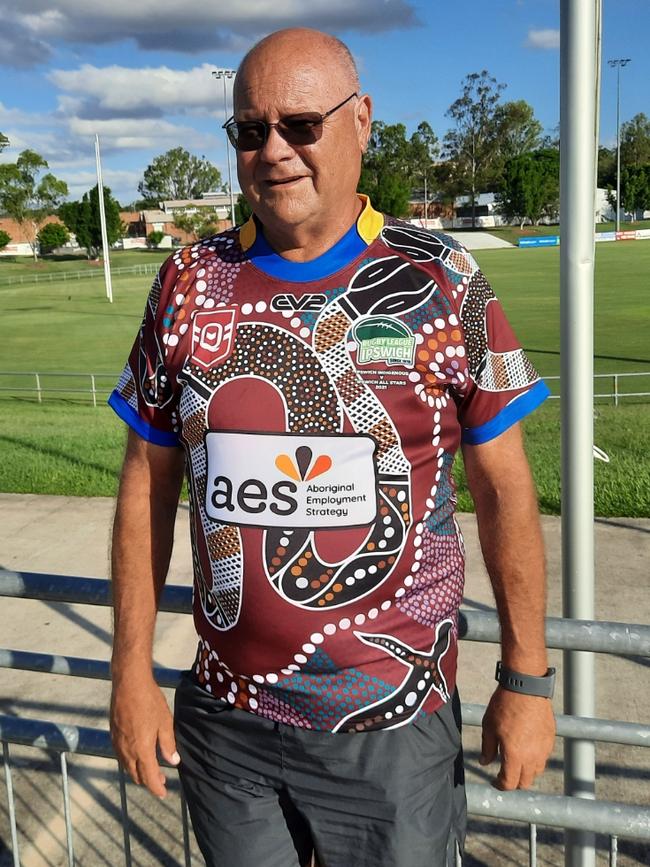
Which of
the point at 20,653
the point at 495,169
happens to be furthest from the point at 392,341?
the point at 495,169

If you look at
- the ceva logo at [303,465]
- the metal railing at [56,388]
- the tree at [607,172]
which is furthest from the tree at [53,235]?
the ceva logo at [303,465]

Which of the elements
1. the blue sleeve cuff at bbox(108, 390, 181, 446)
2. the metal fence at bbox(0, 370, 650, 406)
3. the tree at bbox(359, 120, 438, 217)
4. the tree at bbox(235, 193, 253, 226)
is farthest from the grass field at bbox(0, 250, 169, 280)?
the blue sleeve cuff at bbox(108, 390, 181, 446)

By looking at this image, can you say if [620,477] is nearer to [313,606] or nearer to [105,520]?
[105,520]

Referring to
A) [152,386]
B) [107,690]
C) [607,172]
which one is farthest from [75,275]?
[152,386]

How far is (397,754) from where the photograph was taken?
1.89 meters

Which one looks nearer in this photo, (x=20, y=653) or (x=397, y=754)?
(x=397, y=754)

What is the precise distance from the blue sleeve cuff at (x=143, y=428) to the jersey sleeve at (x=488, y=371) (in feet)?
2.28

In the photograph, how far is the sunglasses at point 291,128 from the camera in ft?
6.37

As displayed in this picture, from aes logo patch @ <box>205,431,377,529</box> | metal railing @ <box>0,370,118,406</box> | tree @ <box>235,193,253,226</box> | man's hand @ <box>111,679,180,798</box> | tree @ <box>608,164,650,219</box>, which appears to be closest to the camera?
aes logo patch @ <box>205,431,377,529</box>

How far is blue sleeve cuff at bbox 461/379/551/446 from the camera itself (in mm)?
1930

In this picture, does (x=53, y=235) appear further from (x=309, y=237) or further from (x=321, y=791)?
(x=321, y=791)

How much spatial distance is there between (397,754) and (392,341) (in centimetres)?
88

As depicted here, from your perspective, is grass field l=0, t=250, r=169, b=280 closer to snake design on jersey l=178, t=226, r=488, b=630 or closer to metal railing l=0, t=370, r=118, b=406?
metal railing l=0, t=370, r=118, b=406

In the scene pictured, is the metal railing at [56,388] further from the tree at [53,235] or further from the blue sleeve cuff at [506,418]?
the tree at [53,235]
